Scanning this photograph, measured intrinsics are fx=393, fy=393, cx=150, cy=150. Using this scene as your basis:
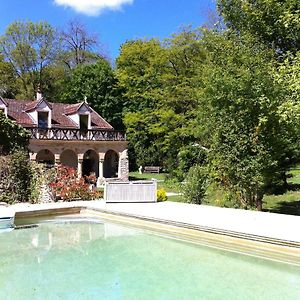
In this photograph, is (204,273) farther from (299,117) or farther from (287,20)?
(287,20)

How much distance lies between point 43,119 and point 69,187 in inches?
595

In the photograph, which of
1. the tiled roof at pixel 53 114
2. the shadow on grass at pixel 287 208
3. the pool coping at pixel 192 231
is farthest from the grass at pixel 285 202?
→ the tiled roof at pixel 53 114

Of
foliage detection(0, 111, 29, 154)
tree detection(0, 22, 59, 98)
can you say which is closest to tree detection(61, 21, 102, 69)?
tree detection(0, 22, 59, 98)

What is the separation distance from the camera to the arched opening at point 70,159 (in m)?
31.7

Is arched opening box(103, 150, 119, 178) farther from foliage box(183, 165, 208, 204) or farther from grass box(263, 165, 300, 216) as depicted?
foliage box(183, 165, 208, 204)

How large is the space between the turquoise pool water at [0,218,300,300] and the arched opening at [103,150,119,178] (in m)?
24.0

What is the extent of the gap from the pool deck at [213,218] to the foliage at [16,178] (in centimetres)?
131

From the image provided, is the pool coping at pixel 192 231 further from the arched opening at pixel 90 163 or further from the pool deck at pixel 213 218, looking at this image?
the arched opening at pixel 90 163

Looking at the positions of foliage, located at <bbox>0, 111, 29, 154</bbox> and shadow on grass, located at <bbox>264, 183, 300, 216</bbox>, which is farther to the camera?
foliage, located at <bbox>0, 111, 29, 154</bbox>

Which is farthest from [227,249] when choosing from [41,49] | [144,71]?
[41,49]

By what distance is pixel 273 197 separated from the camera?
1859cm

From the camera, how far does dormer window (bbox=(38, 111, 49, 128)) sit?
1183 inches

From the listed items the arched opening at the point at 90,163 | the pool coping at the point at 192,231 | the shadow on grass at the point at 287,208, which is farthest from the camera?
the arched opening at the point at 90,163

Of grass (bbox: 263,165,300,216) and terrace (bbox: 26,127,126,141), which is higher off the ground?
terrace (bbox: 26,127,126,141)
